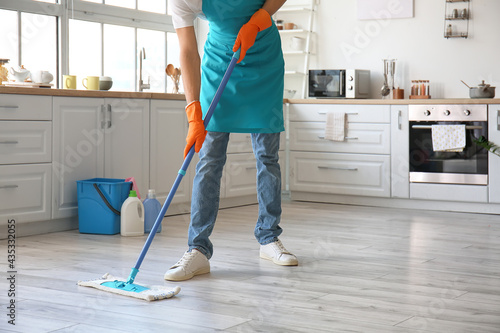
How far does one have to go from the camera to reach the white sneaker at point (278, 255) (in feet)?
9.28

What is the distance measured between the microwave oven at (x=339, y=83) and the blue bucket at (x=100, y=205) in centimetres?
211

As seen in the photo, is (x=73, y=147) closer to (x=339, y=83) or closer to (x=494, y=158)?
(x=339, y=83)

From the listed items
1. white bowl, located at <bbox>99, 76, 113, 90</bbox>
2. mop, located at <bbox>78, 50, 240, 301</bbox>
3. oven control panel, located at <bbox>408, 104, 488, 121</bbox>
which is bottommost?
mop, located at <bbox>78, 50, 240, 301</bbox>

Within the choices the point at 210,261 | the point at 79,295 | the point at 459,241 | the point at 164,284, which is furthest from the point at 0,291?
the point at 459,241

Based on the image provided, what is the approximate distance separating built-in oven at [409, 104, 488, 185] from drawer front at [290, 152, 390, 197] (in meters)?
0.23

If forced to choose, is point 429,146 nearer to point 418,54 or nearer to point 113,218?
point 418,54

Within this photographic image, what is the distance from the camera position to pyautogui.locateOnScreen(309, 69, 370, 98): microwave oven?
5.28 metres

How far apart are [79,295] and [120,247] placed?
99 cm

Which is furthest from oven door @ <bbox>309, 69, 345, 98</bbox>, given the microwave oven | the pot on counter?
the pot on counter

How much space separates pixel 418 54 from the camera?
5.35 metres

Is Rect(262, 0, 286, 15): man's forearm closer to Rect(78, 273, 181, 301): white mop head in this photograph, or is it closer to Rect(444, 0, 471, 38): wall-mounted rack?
Rect(78, 273, 181, 301): white mop head

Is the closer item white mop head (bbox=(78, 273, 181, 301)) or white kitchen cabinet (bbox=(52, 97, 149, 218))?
white mop head (bbox=(78, 273, 181, 301))

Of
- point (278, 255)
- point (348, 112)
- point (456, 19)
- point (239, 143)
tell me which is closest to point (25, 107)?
point (278, 255)

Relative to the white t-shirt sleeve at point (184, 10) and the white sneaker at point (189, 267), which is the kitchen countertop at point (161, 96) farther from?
the white sneaker at point (189, 267)
